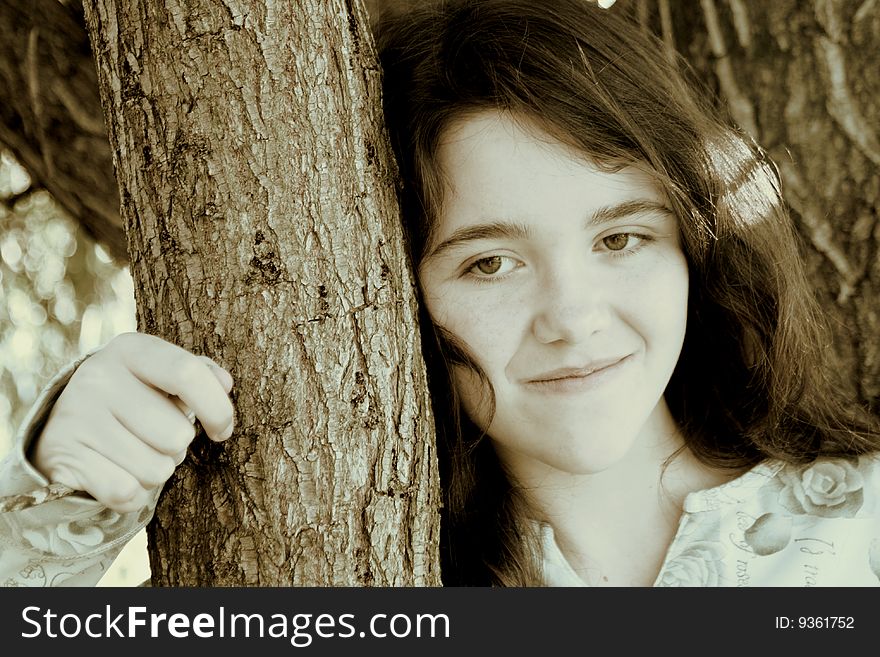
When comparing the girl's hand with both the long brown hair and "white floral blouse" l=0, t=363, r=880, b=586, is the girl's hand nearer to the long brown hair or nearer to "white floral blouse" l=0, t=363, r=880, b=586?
the long brown hair

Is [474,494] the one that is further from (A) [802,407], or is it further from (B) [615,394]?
(A) [802,407]

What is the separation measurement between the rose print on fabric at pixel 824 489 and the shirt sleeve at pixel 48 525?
127cm

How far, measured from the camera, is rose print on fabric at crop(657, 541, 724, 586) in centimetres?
180

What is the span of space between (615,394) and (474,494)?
420 millimetres

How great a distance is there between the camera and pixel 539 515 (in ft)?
6.28

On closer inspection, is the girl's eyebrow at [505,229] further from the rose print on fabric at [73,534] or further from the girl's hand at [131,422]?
the rose print on fabric at [73,534]

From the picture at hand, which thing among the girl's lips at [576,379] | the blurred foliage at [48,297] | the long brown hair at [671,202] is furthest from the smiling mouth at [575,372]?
the blurred foliage at [48,297]

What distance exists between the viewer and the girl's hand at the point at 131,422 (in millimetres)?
1252

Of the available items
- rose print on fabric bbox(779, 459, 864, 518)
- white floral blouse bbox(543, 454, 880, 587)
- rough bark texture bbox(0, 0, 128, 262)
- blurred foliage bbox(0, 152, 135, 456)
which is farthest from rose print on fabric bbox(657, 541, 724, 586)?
blurred foliage bbox(0, 152, 135, 456)

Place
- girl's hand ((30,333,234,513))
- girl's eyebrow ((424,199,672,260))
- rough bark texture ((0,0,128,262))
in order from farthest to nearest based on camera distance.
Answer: rough bark texture ((0,0,128,262))
girl's eyebrow ((424,199,672,260))
girl's hand ((30,333,234,513))

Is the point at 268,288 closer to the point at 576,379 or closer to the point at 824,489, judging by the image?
the point at 576,379

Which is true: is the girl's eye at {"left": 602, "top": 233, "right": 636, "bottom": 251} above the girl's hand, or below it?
above

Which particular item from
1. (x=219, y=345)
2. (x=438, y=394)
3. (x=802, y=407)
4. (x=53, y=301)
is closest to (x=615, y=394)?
(x=438, y=394)

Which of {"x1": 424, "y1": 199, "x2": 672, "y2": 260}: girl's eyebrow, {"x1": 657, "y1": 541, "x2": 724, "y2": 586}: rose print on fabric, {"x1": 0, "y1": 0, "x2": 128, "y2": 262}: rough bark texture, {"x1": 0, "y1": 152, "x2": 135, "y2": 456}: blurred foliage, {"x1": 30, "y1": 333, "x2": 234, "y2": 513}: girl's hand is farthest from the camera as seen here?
{"x1": 0, "y1": 152, "x2": 135, "y2": 456}: blurred foliage
